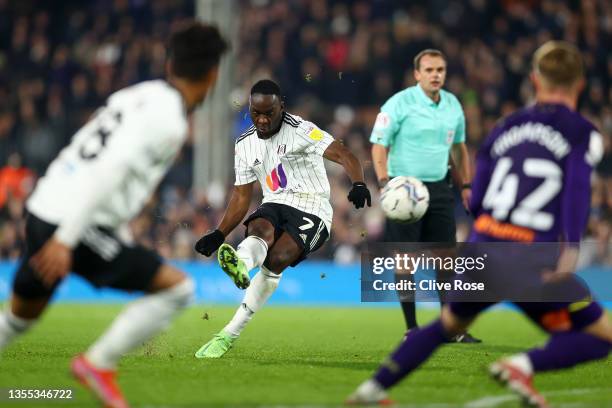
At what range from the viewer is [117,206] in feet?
18.0

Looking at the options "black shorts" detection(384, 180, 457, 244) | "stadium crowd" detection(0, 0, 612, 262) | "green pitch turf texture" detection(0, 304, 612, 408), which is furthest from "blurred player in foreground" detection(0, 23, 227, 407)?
"stadium crowd" detection(0, 0, 612, 262)

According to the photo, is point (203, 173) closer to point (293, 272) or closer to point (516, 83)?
point (293, 272)

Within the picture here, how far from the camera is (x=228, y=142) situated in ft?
A: 62.1

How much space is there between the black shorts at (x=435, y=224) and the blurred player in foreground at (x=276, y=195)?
1474mm

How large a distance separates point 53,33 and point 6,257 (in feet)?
21.0

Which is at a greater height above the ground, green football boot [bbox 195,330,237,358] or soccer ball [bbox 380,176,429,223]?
soccer ball [bbox 380,176,429,223]

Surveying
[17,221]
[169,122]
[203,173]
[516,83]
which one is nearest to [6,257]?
[17,221]

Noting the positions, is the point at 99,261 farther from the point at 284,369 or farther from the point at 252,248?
the point at 252,248

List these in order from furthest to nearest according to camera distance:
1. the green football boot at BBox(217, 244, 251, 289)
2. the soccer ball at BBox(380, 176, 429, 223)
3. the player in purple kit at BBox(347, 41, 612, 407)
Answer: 1. the green football boot at BBox(217, 244, 251, 289)
2. the soccer ball at BBox(380, 176, 429, 223)
3. the player in purple kit at BBox(347, 41, 612, 407)

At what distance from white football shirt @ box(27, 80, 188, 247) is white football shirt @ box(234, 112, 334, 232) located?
130 inches

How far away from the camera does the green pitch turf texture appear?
634 cm

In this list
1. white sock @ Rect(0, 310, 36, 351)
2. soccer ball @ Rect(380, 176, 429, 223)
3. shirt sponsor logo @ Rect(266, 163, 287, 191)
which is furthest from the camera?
shirt sponsor logo @ Rect(266, 163, 287, 191)

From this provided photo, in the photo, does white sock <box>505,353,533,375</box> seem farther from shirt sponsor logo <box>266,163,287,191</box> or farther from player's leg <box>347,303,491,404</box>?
shirt sponsor logo <box>266,163,287,191</box>

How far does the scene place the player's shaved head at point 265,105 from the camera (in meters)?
8.62
